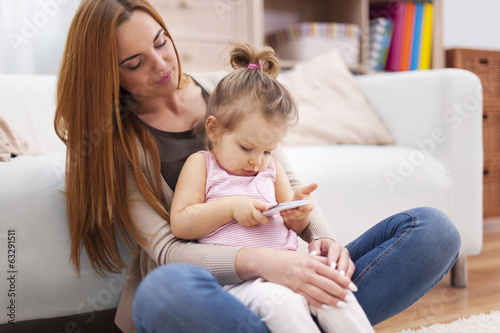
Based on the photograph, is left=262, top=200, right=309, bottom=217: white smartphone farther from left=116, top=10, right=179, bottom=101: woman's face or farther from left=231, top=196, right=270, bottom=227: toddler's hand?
left=116, top=10, right=179, bottom=101: woman's face

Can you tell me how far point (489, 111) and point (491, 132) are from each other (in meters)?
0.10

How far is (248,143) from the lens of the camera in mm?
788

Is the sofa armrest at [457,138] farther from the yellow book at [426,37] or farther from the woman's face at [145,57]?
the yellow book at [426,37]

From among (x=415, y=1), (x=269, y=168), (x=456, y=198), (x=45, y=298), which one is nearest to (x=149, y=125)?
(x=269, y=168)

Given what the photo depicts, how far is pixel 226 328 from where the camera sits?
2.16ft

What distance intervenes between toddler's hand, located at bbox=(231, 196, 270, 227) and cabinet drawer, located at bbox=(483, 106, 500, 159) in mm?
1768

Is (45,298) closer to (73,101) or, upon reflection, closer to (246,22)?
(73,101)

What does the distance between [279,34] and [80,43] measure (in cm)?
152

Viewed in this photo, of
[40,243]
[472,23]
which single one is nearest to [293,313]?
[40,243]

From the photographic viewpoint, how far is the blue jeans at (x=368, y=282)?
65cm

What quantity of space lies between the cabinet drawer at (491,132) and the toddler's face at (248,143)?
66.8 inches

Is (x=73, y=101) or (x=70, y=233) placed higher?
(x=73, y=101)

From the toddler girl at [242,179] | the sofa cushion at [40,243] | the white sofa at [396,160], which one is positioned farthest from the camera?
the white sofa at [396,160]

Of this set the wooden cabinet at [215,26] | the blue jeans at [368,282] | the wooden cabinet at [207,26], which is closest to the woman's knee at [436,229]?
the blue jeans at [368,282]
